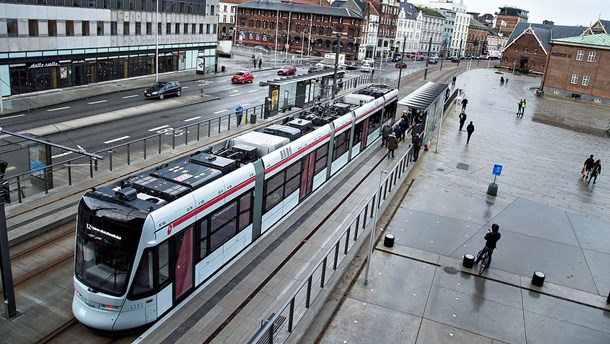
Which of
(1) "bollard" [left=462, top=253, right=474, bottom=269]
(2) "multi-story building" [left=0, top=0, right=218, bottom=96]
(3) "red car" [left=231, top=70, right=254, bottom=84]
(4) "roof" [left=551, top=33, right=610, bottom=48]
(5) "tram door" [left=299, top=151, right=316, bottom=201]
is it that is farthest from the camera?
(4) "roof" [left=551, top=33, right=610, bottom=48]

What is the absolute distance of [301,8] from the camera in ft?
351

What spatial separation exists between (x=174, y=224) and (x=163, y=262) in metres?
0.86

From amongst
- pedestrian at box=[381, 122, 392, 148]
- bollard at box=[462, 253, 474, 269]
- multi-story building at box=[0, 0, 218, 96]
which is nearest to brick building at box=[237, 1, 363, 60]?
multi-story building at box=[0, 0, 218, 96]

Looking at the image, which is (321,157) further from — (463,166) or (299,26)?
(299,26)

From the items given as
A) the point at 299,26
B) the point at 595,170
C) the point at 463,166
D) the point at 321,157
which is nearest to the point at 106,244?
the point at 321,157

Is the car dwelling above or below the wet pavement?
above

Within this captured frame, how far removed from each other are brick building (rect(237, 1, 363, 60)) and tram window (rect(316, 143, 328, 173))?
81.9m

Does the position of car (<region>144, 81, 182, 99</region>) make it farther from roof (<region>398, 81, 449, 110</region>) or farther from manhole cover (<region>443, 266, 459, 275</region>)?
manhole cover (<region>443, 266, 459, 275</region>)

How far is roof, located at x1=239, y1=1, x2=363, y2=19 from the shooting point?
102 meters

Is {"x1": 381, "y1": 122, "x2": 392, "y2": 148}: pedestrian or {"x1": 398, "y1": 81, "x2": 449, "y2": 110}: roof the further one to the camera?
{"x1": 398, "y1": 81, "x2": 449, "y2": 110}: roof

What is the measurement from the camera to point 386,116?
32.6 m

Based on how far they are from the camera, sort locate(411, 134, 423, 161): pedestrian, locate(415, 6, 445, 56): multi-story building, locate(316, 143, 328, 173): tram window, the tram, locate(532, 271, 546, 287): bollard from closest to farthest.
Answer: the tram < locate(532, 271, 546, 287): bollard < locate(316, 143, 328, 173): tram window < locate(411, 134, 423, 161): pedestrian < locate(415, 6, 445, 56): multi-story building

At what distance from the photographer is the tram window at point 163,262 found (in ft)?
34.9

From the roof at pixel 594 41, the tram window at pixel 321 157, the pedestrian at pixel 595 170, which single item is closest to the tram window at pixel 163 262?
the tram window at pixel 321 157
